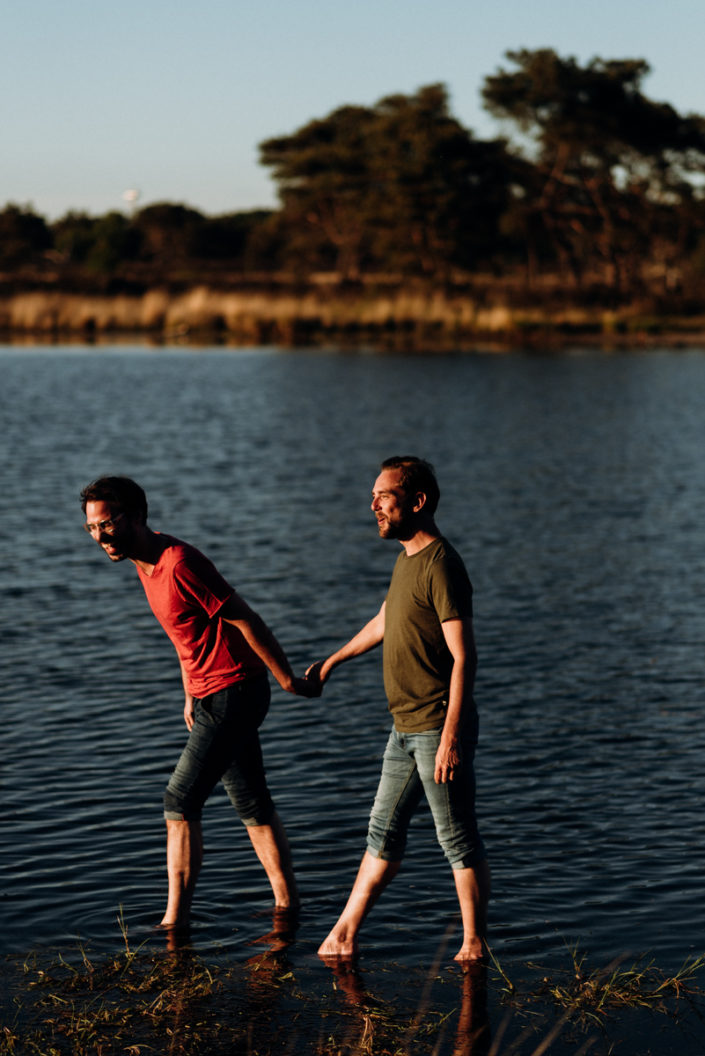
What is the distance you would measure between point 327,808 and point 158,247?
111 meters

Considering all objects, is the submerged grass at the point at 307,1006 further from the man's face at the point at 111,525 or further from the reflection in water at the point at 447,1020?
the man's face at the point at 111,525

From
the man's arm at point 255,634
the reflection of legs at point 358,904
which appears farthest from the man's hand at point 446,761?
the man's arm at point 255,634

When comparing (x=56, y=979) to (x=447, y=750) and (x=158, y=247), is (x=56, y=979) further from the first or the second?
(x=158, y=247)

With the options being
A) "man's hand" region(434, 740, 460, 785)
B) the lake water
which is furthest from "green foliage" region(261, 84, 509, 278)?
"man's hand" region(434, 740, 460, 785)

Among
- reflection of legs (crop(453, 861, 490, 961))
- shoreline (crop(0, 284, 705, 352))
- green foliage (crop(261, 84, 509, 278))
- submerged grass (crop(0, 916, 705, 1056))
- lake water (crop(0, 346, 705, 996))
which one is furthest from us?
green foliage (crop(261, 84, 509, 278))

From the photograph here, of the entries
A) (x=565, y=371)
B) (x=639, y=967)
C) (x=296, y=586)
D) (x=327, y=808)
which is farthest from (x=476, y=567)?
(x=565, y=371)

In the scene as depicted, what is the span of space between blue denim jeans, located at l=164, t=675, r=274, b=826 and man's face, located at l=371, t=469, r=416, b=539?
0.98 meters

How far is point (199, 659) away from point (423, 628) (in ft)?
3.41

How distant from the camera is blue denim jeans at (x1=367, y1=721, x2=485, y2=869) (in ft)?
18.9

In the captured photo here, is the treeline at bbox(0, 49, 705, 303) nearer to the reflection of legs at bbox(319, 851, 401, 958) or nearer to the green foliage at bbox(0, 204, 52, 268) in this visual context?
the green foliage at bbox(0, 204, 52, 268)

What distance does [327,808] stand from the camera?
8.55 metres

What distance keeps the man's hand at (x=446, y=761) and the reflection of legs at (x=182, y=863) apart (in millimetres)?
1153

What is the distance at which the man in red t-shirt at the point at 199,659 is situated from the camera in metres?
5.96

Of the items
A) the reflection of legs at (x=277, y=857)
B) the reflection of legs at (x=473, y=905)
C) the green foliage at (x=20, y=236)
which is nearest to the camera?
the reflection of legs at (x=473, y=905)
